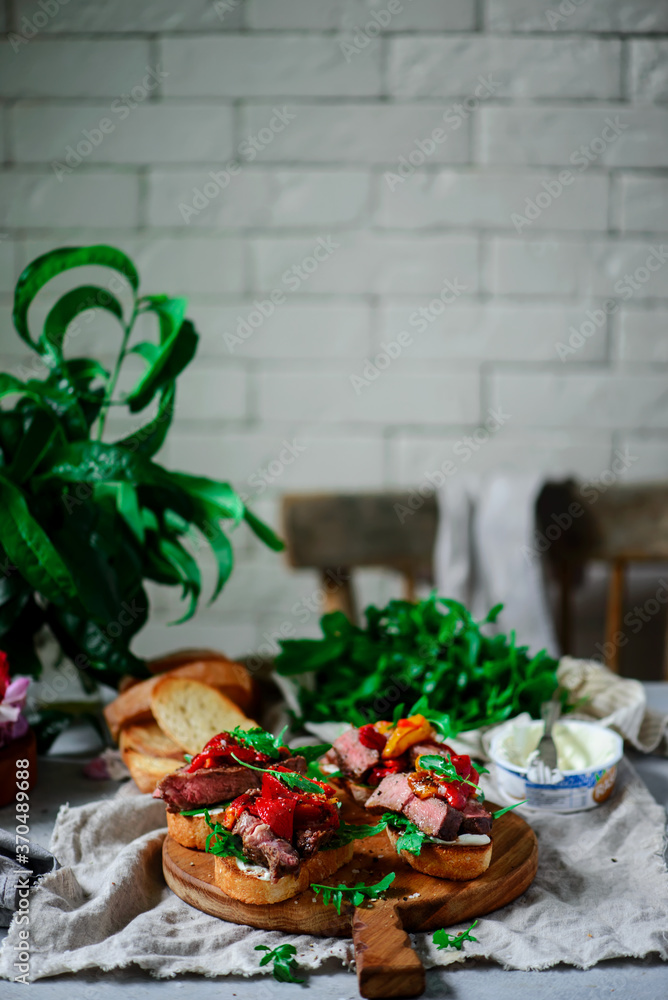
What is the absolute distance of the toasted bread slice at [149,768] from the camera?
3.45 feet

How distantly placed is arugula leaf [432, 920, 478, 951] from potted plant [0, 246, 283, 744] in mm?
545

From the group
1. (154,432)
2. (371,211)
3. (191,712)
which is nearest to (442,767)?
(191,712)

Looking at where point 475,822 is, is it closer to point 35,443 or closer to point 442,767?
point 442,767

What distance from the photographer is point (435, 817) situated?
2.68 ft

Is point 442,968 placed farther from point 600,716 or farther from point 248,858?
point 600,716

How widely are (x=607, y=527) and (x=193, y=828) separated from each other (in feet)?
4.75

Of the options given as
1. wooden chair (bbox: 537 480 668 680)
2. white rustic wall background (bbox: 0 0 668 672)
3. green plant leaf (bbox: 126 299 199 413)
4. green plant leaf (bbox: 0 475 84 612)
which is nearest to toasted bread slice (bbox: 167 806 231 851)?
green plant leaf (bbox: 0 475 84 612)

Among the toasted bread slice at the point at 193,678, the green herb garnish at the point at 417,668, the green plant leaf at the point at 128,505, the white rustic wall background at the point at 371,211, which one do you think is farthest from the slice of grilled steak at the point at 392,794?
the white rustic wall background at the point at 371,211

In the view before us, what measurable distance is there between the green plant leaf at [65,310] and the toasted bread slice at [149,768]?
A: 0.53 m

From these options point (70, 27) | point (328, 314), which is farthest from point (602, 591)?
point (70, 27)

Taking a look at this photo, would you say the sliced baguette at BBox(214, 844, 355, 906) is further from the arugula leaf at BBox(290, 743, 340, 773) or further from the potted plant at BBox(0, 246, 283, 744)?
the potted plant at BBox(0, 246, 283, 744)

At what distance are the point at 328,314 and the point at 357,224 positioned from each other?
0.24 meters

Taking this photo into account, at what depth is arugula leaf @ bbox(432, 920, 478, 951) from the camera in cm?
77

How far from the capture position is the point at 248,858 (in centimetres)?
80
